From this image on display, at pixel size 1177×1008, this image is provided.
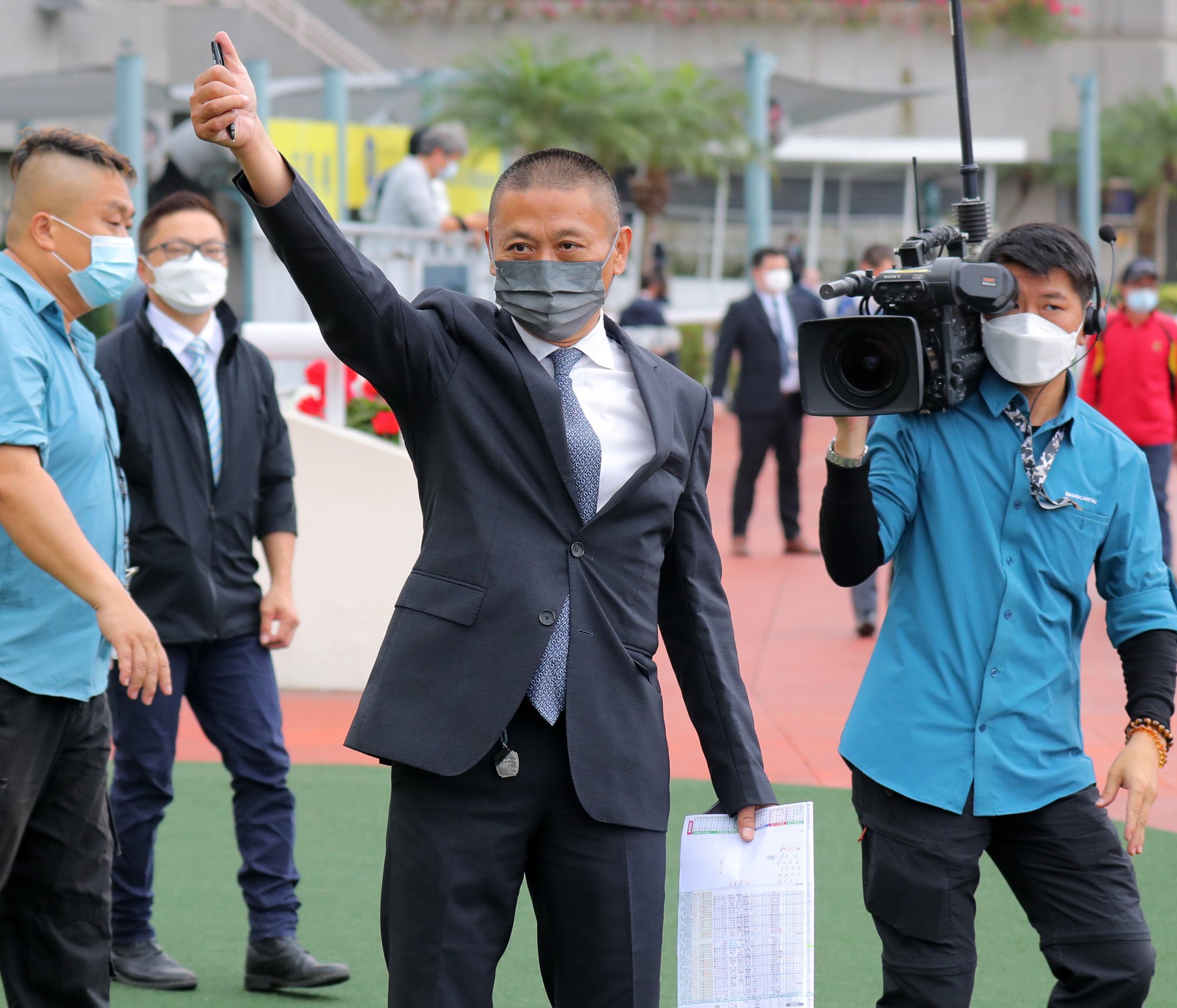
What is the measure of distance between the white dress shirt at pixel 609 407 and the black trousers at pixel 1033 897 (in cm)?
91

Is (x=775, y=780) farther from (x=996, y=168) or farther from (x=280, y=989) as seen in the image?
(x=996, y=168)

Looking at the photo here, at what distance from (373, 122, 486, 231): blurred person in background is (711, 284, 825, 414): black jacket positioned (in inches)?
89.5

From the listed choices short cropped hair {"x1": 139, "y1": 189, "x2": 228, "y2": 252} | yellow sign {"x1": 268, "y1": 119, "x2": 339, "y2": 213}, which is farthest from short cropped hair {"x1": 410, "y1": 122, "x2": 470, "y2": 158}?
short cropped hair {"x1": 139, "y1": 189, "x2": 228, "y2": 252}

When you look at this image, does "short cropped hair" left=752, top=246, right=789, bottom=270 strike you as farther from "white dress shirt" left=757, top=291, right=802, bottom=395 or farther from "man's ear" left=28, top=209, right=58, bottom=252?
"man's ear" left=28, top=209, right=58, bottom=252

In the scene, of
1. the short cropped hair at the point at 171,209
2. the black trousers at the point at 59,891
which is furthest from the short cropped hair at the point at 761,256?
the black trousers at the point at 59,891

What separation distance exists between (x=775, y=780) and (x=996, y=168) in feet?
122

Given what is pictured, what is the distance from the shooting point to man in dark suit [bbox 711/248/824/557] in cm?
1198

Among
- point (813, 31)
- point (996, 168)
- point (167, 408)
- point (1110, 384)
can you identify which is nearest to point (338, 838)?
point (167, 408)

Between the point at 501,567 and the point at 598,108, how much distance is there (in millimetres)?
27646

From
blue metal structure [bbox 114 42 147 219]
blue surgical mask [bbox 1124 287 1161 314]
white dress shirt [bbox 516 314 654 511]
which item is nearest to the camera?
white dress shirt [bbox 516 314 654 511]

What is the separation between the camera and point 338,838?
6023mm

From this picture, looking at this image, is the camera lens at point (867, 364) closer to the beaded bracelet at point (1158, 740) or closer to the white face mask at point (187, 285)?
the beaded bracelet at point (1158, 740)

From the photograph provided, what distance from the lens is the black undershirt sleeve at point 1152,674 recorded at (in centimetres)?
326

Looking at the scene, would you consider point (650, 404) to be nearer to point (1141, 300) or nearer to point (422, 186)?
A: point (1141, 300)
